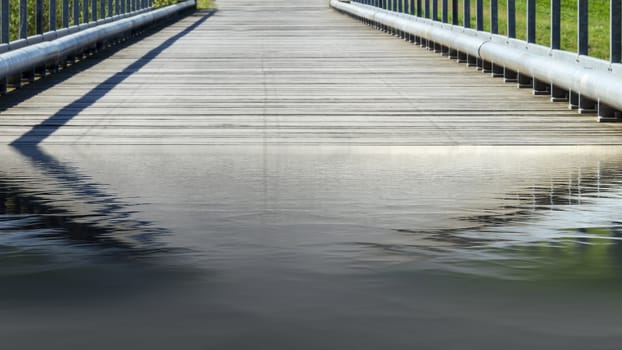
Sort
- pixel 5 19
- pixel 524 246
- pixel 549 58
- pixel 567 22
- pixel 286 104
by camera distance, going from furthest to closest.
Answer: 1. pixel 567 22
2. pixel 5 19
3. pixel 549 58
4. pixel 286 104
5. pixel 524 246

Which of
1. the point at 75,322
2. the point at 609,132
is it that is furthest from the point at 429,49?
the point at 75,322

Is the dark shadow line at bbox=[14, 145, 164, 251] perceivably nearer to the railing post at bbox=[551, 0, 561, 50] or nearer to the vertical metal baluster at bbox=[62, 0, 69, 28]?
the railing post at bbox=[551, 0, 561, 50]

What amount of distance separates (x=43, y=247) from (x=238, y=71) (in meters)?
20.4

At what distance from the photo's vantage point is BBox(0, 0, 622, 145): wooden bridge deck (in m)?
16.9

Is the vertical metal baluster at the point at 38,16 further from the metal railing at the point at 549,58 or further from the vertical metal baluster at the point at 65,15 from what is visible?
the metal railing at the point at 549,58

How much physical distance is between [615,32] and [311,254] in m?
11.4

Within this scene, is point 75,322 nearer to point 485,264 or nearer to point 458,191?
point 485,264

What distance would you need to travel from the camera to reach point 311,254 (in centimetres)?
827

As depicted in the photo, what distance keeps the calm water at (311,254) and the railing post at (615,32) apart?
480 cm

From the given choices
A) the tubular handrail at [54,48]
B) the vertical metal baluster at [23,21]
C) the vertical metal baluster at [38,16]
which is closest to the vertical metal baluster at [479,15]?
the tubular handrail at [54,48]

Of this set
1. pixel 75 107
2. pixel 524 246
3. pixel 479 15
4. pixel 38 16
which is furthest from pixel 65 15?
pixel 524 246

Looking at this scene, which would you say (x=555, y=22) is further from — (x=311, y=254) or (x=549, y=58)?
(x=311, y=254)

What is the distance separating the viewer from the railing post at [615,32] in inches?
730

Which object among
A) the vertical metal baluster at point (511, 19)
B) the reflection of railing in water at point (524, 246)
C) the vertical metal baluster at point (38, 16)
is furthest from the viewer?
the vertical metal baluster at point (38, 16)
